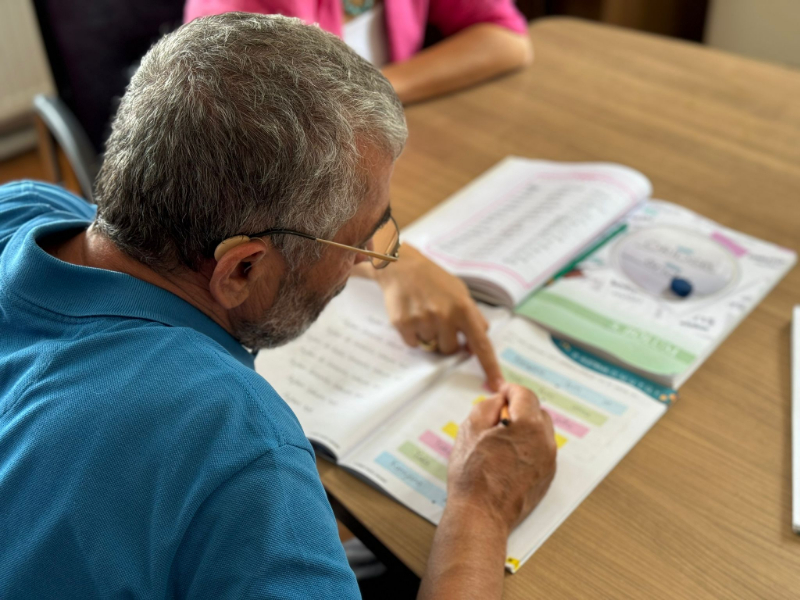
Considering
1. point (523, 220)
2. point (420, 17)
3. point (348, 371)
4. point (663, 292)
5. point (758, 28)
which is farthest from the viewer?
point (758, 28)

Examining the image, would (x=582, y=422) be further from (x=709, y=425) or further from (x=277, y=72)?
(x=277, y=72)

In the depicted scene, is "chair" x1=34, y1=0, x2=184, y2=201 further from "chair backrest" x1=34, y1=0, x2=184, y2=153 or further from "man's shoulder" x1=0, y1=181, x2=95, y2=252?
"man's shoulder" x1=0, y1=181, x2=95, y2=252

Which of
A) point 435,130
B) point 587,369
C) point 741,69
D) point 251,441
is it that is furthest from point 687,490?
point 741,69

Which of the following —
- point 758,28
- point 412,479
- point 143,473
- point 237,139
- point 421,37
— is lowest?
point 758,28

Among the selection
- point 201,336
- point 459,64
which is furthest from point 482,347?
point 459,64

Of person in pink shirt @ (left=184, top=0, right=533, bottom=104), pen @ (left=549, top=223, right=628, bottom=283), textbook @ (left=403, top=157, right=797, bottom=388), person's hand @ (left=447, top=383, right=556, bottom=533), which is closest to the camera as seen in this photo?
person's hand @ (left=447, top=383, right=556, bottom=533)

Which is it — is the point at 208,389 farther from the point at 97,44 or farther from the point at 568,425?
the point at 97,44

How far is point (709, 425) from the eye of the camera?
3.17ft

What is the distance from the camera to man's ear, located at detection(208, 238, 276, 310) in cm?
74

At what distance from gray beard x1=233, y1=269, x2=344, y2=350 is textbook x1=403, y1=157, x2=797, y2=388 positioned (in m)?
0.36

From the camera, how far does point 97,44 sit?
1.62 metres

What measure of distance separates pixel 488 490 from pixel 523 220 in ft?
1.82

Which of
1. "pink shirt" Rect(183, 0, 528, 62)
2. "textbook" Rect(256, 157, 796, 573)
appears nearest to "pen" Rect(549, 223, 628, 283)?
"textbook" Rect(256, 157, 796, 573)

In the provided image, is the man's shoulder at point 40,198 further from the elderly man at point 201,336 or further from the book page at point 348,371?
the book page at point 348,371
